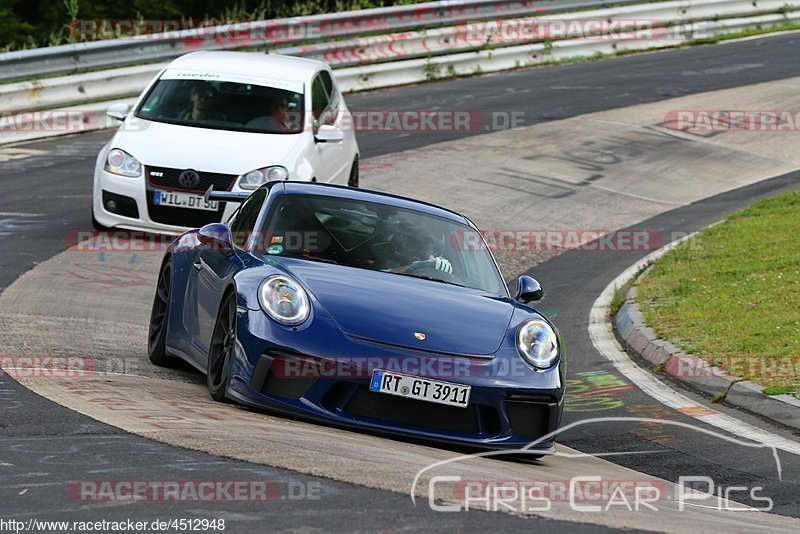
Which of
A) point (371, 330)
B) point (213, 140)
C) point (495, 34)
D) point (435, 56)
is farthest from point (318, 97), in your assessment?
point (495, 34)

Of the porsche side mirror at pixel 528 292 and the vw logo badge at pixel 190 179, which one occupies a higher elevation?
the porsche side mirror at pixel 528 292

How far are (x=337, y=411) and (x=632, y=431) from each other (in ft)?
8.12

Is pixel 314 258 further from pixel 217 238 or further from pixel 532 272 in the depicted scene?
pixel 532 272

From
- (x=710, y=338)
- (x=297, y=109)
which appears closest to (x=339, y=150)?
(x=297, y=109)

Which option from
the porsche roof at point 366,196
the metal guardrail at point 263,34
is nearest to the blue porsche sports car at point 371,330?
the porsche roof at point 366,196

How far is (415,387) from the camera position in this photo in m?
7.27

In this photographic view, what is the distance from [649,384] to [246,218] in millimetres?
3392

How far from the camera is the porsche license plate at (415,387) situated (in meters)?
7.24

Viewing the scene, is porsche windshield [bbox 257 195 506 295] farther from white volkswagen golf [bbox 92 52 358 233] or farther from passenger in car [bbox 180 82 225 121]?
passenger in car [bbox 180 82 225 121]

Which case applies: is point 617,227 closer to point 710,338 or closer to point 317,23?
point 710,338

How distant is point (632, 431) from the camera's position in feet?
29.6

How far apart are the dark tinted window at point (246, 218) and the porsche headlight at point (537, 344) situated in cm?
189

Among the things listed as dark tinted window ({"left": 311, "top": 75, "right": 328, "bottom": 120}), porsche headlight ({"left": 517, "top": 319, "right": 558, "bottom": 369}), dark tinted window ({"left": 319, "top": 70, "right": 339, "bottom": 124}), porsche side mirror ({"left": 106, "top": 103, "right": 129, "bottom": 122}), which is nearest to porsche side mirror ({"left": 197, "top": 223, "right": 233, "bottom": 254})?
porsche headlight ({"left": 517, "top": 319, "right": 558, "bottom": 369})

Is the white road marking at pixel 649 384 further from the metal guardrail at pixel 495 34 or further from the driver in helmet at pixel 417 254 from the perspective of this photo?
the metal guardrail at pixel 495 34
